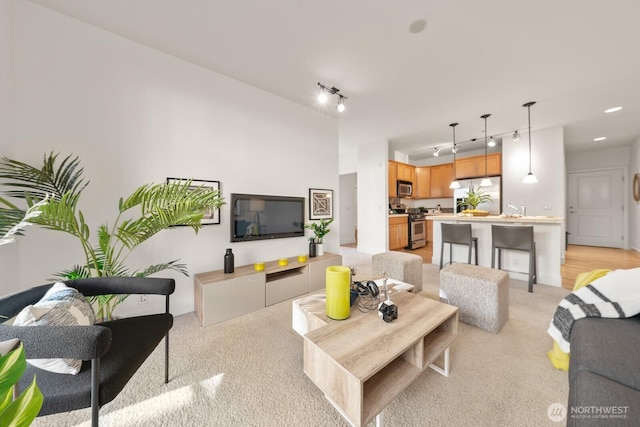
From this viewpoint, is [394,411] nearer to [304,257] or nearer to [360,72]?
[304,257]

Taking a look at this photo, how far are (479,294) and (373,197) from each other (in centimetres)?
335

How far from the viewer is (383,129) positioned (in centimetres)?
434

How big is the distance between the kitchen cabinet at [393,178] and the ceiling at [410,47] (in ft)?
6.00

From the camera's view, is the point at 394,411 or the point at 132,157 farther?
the point at 132,157

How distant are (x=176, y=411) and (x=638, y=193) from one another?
8.36 metres

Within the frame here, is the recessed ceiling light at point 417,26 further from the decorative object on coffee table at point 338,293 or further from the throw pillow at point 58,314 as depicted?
the throw pillow at point 58,314

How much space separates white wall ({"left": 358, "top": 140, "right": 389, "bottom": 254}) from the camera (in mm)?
4895

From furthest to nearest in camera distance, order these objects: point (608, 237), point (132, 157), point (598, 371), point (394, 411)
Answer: point (608, 237), point (132, 157), point (394, 411), point (598, 371)

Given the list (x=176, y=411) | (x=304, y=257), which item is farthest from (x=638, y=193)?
(x=176, y=411)

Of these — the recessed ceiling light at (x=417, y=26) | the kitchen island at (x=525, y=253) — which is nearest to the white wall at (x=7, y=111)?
the recessed ceiling light at (x=417, y=26)

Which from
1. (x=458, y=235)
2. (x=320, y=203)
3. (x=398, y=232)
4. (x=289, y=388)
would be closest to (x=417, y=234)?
(x=398, y=232)

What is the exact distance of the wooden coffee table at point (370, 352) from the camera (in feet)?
3.15

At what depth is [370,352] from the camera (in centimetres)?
105

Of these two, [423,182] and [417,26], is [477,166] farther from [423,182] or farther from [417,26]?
[417,26]
